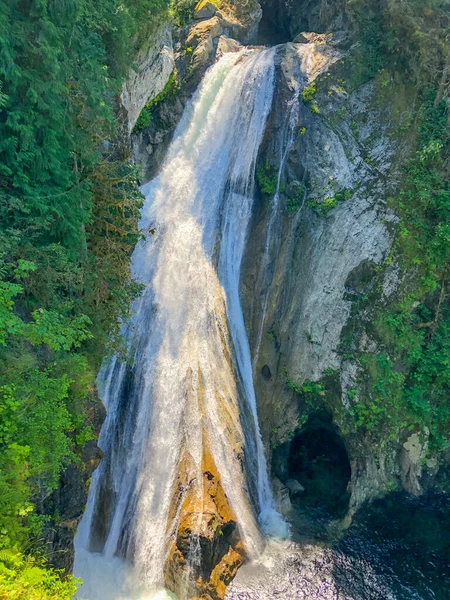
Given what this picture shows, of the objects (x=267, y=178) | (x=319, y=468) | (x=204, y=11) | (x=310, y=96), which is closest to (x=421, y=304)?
(x=319, y=468)

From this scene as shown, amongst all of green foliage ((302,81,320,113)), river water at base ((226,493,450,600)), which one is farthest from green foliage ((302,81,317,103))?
river water at base ((226,493,450,600))

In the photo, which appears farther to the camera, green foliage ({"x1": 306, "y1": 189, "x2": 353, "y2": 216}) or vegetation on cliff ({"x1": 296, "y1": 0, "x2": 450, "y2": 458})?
green foliage ({"x1": 306, "y1": 189, "x2": 353, "y2": 216})

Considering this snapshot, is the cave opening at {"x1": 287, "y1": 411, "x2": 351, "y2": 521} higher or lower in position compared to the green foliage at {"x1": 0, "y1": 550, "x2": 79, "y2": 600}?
lower

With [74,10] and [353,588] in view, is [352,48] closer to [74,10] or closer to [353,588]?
[74,10]

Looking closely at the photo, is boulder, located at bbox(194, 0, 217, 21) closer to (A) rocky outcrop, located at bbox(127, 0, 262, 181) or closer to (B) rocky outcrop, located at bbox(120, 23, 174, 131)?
(A) rocky outcrop, located at bbox(127, 0, 262, 181)

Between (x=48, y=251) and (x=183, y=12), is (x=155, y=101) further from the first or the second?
(x=48, y=251)

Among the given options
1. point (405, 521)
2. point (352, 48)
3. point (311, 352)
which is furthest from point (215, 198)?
point (405, 521)
